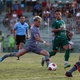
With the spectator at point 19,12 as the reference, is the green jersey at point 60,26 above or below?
above

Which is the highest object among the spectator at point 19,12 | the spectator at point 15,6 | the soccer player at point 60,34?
the soccer player at point 60,34

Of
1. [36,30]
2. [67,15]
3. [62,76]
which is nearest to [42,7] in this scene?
[67,15]

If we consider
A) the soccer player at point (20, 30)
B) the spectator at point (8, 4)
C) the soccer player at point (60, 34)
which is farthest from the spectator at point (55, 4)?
the soccer player at point (60, 34)

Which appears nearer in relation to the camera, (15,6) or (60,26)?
(60,26)

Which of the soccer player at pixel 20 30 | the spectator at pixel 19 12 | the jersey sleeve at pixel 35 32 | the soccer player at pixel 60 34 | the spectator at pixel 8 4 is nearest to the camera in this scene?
the jersey sleeve at pixel 35 32

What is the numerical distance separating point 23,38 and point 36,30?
309 inches

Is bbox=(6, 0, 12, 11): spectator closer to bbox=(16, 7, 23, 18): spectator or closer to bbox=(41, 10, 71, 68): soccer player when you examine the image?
bbox=(16, 7, 23, 18): spectator

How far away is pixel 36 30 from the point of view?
15859mm

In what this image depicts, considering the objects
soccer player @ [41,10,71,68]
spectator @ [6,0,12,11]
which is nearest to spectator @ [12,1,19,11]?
spectator @ [6,0,12,11]

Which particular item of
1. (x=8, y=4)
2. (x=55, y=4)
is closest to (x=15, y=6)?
(x=8, y=4)

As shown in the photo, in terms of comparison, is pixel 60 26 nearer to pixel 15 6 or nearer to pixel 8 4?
pixel 15 6

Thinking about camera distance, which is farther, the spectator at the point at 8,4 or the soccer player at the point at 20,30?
the spectator at the point at 8,4

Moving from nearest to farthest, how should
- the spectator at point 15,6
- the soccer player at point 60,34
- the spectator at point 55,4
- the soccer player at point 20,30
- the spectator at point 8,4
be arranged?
the soccer player at point 60,34
the soccer player at point 20,30
the spectator at point 55,4
the spectator at point 15,6
the spectator at point 8,4

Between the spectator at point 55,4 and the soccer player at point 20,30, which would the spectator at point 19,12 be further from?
the soccer player at point 20,30
